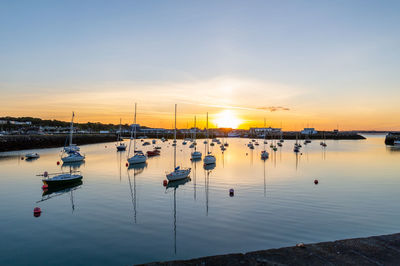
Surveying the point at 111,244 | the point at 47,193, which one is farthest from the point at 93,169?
the point at 111,244

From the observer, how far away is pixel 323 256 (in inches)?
427

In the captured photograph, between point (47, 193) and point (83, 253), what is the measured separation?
1753cm

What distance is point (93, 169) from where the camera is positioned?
45781mm

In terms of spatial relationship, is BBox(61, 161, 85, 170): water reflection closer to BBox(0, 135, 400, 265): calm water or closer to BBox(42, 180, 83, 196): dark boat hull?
BBox(0, 135, 400, 265): calm water

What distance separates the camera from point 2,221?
19.0 metres

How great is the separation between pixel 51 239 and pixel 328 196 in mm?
25796

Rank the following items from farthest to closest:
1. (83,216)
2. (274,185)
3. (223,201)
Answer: (274,185)
(223,201)
(83,216)

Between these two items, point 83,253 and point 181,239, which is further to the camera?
point 181,239

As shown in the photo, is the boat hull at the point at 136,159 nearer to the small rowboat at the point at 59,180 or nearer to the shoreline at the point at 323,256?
the small rowboat at the point at 59,180

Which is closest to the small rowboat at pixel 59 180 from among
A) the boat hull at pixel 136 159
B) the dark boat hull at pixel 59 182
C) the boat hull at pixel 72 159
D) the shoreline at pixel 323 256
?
the dark boat hull at pixel 59 182

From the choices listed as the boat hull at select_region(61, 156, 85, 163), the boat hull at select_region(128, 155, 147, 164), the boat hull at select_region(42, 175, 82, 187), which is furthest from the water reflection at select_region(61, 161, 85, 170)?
the boat hull at select_region(42, 175, 82, 187)

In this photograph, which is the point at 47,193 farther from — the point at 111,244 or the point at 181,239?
the point at 181,239

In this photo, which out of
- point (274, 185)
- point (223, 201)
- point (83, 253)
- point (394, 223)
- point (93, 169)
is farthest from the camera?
point (93, 169)

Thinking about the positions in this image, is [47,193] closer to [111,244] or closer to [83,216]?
[83,216]
